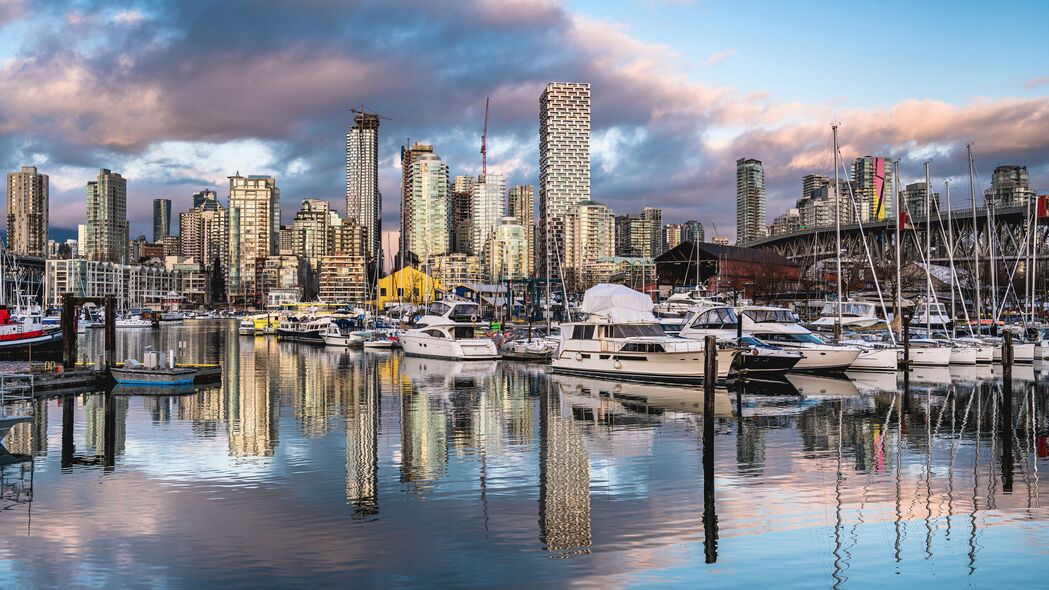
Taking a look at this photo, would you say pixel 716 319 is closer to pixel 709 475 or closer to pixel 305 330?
pixel 709 475

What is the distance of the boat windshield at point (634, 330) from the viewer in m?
45.9

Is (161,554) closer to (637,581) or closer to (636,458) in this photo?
(637,581)

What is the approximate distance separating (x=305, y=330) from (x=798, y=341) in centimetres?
6163

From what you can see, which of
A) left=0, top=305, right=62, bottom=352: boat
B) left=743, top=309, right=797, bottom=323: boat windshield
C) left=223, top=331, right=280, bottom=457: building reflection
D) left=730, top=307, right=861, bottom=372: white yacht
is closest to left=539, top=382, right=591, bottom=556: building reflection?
left=223, top=331, right=280, bottom=457: building reflection

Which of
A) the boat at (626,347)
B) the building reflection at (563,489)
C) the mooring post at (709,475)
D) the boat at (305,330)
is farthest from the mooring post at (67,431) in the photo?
the boat at (305,330)

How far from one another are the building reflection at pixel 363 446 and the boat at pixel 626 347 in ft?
37.3

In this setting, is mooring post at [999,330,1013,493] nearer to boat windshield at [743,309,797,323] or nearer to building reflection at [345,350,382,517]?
boat windshield at [743,309,797,323]

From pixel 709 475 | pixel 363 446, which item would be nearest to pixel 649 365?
pixel 363 446

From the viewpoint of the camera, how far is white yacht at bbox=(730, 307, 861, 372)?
159ft

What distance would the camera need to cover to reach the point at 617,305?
4778 centimetres

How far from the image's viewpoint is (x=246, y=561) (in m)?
15.0

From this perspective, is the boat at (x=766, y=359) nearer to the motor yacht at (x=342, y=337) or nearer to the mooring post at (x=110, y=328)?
the mooring post at (x=110, y=328)

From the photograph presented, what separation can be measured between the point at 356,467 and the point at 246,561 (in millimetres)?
8085

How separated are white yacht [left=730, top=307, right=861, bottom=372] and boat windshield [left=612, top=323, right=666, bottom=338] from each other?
8.42 metres
